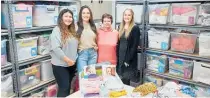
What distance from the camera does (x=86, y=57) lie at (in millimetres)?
2389

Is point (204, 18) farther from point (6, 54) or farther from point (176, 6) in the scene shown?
point (6, 54)

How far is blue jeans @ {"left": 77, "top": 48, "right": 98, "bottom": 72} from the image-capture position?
2369 mm

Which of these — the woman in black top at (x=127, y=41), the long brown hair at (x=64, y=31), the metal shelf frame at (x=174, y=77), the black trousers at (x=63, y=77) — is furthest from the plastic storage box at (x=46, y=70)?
the metal shelf frame at (x=174, y=77)

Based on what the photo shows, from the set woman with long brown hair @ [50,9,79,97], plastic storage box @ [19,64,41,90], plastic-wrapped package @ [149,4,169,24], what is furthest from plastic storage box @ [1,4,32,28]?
plastic-wrapped package @ [149,4,169,24]

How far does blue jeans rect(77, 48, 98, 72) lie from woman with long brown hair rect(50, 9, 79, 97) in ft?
0.23

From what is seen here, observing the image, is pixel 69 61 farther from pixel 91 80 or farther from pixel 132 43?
pixel 91 80

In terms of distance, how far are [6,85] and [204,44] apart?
7.58 ft

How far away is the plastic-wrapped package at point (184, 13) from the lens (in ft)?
8.30

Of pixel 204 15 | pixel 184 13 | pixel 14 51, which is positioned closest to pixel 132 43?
pixel 184 13

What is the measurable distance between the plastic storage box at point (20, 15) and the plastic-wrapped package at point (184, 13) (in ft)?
5.87

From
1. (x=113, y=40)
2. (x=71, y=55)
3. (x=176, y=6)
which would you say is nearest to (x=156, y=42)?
(x=176, y=6)

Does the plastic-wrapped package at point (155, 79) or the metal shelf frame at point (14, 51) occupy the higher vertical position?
the metal shelf frame at point (14, 51)

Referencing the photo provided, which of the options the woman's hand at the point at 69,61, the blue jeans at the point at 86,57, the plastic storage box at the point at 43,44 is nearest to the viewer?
the woman's hand at the point at 69,61

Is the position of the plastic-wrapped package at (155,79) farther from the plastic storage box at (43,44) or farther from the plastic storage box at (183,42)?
the plastic storage box at (43,44)
